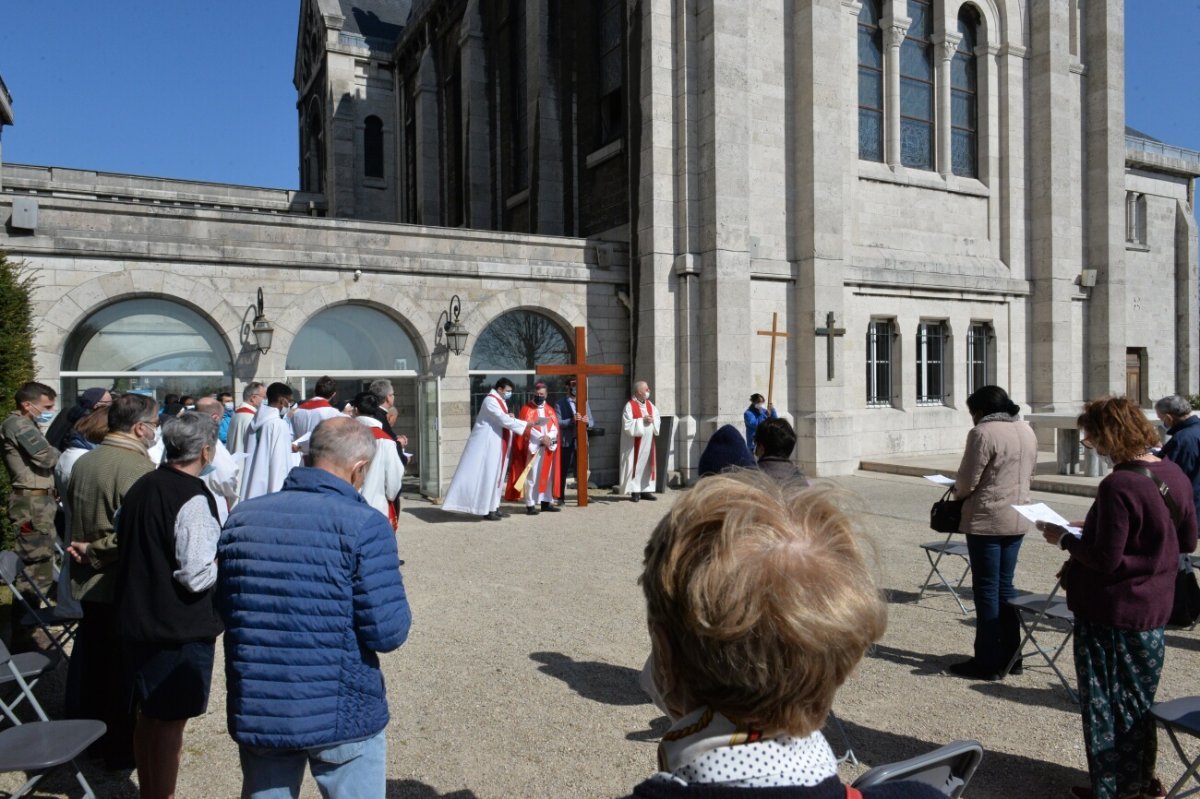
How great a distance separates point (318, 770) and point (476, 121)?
2098 cm

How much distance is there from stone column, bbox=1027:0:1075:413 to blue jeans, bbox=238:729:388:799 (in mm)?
19162

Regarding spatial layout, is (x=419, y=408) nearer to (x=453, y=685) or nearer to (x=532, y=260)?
(x=532, y=260)

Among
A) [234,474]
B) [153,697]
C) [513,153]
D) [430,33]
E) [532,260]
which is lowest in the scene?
[153,697]

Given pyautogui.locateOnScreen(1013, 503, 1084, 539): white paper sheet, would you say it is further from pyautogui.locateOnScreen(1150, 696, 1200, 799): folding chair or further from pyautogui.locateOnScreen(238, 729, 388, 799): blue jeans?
pyautogui.locateOnScreen(238, 729, 388, 799): blue jeans

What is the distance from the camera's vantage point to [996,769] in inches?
160

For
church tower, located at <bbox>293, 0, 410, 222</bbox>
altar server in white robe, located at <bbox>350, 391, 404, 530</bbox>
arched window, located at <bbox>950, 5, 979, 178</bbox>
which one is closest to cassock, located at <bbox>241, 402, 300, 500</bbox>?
altar server in white robe, located at <bbox>350, 391, 404, 530</bbox>

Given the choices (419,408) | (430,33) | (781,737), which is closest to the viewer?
(781,737)

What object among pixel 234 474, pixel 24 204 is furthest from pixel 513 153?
pixel 234 474

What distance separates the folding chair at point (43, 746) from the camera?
3031mm

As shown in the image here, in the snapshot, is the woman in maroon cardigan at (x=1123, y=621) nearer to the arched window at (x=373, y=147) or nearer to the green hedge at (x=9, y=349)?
the green hedge at (x=9, y=349)

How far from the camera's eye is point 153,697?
11.0 feet

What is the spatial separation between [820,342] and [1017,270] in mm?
6670

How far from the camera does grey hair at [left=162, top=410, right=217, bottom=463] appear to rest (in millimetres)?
3492

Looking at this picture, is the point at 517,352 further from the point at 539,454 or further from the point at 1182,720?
the point at 1182,720
